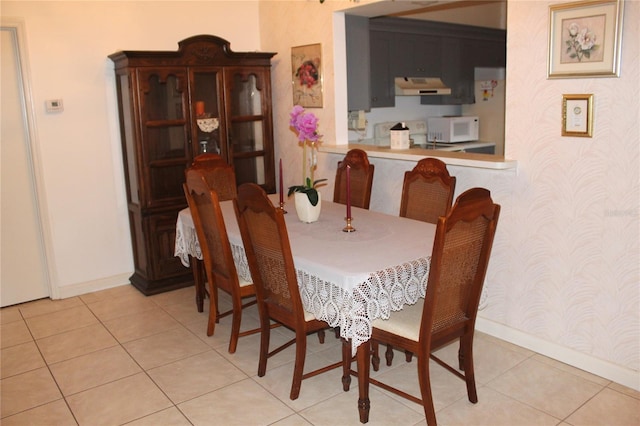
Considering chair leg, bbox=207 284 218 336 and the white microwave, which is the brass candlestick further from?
the white microwave

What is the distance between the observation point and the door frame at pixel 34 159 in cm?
388

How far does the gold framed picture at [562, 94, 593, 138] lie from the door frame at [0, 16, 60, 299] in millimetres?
3471

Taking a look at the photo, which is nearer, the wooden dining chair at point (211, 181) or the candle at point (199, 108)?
the wooden dining chair at point (211, 181)

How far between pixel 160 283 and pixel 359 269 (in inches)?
96.6

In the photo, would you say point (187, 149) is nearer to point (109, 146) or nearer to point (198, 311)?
point (109, 146)

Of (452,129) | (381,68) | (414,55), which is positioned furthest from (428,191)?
(452,129)

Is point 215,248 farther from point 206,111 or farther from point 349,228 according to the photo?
point 206,111

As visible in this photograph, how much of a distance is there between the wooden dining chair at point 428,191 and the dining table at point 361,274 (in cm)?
30

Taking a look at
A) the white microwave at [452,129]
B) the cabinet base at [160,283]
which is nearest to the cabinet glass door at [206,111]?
the cabinet base at [160,283]

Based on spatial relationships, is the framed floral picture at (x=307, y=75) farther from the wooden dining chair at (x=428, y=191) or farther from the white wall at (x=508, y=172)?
the wooden dining chair at (x=428, y=191)

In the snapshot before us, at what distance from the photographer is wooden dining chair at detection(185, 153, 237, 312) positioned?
3.93 meters

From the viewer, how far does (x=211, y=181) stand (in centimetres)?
400

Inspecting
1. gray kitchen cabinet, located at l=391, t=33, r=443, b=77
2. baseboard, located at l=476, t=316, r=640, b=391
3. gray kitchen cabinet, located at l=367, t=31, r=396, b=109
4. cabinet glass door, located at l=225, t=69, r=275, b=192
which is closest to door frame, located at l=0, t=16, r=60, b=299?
cabinet glass door, located at l=225, t=69, r=275, b=192

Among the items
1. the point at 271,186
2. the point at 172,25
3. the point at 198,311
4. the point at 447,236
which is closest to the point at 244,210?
the point at 447,236
